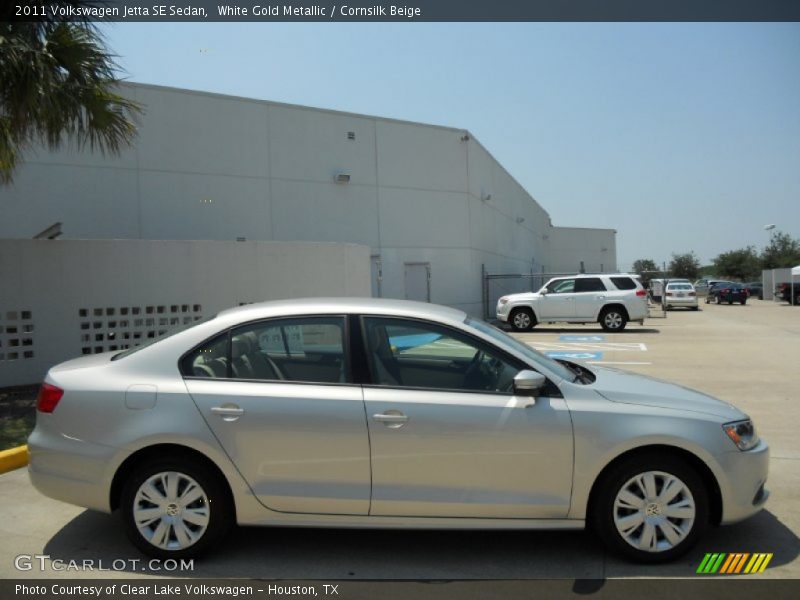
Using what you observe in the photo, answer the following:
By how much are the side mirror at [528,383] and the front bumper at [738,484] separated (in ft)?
3.71

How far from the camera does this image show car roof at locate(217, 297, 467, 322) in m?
4.30

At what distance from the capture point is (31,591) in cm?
375

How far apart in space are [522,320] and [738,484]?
17.6 metres

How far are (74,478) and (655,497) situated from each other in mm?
3478

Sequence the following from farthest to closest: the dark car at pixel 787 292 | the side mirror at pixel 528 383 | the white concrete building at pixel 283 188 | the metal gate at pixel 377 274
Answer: the dark car at pixel 787 292 → the metal gate at pixel 377 274 → the white concrete building at pixel 283 188 → the side mirror at pixel 528 383

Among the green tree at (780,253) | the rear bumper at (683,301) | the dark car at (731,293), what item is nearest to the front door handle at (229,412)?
the rear bumper at (683,301)

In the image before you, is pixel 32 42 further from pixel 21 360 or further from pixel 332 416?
pixel 332 416

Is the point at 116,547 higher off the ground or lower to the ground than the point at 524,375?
lower

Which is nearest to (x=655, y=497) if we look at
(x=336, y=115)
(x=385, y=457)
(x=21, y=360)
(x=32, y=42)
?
(x=385, y=457)

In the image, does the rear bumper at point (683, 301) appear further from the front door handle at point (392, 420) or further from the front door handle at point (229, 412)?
the front door handle at point (229, 412)

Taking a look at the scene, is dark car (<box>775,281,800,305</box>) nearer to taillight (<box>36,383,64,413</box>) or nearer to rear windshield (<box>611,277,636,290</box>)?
rear windshield (<box>611,277,636,290</box>)

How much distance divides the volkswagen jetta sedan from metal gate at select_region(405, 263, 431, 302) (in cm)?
1759

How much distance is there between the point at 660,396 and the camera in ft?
13.7

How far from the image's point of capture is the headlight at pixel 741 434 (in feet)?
13.2
